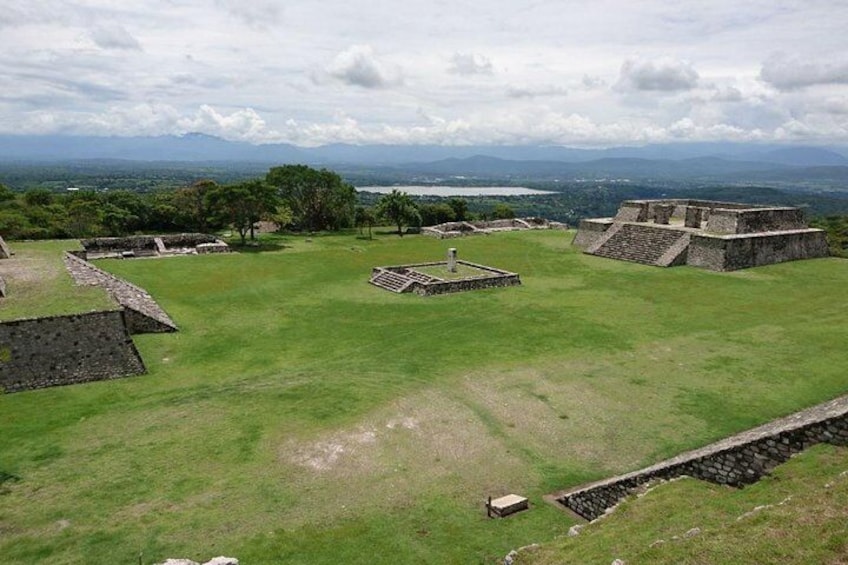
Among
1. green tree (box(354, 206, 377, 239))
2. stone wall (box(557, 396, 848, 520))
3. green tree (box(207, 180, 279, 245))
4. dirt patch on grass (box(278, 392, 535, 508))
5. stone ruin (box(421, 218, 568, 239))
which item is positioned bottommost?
dirt patch on grass (box(278, 392, 535, 508))

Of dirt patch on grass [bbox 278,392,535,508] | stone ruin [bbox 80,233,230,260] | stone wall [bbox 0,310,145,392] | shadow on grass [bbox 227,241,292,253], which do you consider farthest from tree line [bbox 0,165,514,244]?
dirt patch on grass [bbox 278,392,535,508]

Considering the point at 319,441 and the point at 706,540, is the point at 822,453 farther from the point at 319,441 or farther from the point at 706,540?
the point at 319,441

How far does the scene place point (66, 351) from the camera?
1591 cm

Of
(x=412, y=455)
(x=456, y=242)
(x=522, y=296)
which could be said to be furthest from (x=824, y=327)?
(x=456, y=242)

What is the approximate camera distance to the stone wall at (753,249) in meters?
30.8

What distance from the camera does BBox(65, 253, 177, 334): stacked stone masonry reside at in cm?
1988

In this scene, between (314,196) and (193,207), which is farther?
(314,196)

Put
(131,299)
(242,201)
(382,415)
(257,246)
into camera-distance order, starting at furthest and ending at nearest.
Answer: (257,246), (242,201), (131,299), (382,415)

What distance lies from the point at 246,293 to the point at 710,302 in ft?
65.1

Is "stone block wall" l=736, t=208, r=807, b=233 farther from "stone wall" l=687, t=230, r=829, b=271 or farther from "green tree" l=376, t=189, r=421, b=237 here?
"green tree" l=376, t=189, r=421, b=237

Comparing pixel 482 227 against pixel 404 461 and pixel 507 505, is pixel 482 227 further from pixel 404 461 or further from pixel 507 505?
pixel 507 505

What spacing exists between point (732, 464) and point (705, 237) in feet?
79.2

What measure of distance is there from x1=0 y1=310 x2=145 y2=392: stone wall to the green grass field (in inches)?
24.8

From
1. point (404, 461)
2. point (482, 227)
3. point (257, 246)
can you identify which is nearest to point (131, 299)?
point (404, 461)
